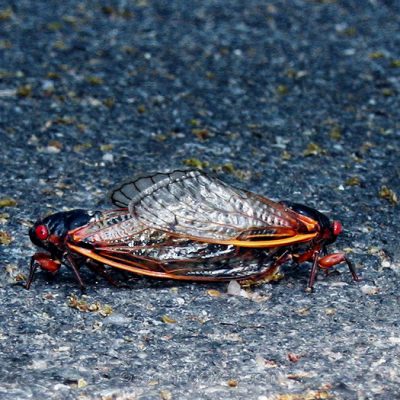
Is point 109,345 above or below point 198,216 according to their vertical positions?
below

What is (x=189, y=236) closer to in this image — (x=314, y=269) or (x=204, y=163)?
(x=314, y=269)

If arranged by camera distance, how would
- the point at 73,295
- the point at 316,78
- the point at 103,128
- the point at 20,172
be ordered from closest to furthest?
the point at 73,295
the point at 20,172
the point at 103,128
the point at 316,78

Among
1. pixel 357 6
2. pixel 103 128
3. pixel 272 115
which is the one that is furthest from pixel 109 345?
pixel 357 6

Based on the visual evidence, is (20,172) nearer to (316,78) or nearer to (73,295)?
(73,295)

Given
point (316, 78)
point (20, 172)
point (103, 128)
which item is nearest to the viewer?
point (20, 172)

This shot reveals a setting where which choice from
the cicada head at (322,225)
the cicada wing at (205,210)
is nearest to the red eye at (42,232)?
the cicada wing at (205,210)

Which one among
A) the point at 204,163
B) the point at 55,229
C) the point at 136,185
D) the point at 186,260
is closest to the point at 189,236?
the point at 186,260

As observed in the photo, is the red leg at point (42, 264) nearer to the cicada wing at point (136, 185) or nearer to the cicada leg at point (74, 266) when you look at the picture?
the cicada leg at point (74, 266)
